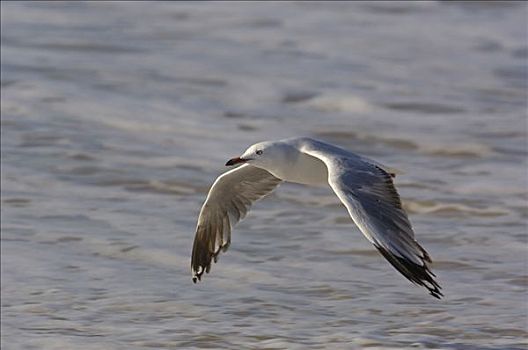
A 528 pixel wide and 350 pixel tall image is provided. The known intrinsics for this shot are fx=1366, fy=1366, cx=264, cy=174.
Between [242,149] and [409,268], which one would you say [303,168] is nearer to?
[409,268]

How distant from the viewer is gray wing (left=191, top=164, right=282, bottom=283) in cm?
724

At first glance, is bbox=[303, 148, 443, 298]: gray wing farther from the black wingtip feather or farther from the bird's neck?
the bird's neck

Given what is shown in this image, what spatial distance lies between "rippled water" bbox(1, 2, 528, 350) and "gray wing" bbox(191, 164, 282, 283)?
0.21m

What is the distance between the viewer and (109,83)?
39.9 feet

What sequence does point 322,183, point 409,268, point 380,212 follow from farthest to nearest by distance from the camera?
point 322,183, point 380,212, point 409,268

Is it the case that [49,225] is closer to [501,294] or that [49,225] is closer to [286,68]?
[501,294]

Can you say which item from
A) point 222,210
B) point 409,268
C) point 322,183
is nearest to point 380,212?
point 409,268

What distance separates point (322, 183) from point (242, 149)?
10.8ft

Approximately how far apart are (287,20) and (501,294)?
8.06 meters

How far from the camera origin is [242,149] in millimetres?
10344

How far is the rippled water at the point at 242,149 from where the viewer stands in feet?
22.2

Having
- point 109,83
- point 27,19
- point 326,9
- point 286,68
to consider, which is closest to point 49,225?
point 109,83

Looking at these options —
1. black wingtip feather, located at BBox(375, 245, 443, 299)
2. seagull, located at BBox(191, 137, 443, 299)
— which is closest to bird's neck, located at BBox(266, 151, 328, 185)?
seagull, located at BBox(191, 137, 443, 299)

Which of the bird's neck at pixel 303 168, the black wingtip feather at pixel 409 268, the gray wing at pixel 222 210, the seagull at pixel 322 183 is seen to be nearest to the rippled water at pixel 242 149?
the gray wing at pixel 222 210
